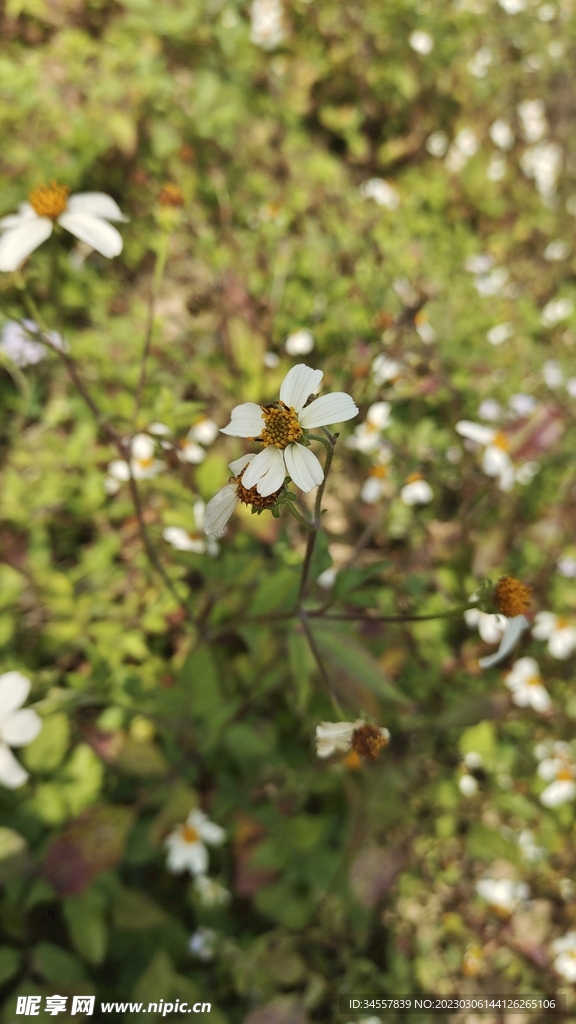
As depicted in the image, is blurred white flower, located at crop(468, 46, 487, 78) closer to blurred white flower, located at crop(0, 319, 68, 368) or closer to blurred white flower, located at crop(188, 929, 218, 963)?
blurred white flower, located at crop(0, 319, 68, 368)

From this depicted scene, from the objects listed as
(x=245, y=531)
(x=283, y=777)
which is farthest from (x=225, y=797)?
(x=245, y=531)

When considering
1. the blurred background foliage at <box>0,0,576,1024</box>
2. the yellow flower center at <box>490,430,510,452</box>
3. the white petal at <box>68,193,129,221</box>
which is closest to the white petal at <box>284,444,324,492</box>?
the blurred background foliage at <box>0,0,576,1024</box>

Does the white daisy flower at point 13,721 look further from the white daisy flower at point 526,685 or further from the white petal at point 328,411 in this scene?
the white daisy flower at point 526,685

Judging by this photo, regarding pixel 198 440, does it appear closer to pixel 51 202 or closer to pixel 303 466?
pixel 51 202

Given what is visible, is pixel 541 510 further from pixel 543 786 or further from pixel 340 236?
pixel 340 236

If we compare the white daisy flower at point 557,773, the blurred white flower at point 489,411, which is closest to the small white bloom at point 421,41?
the blurred white flower at point 489,411
